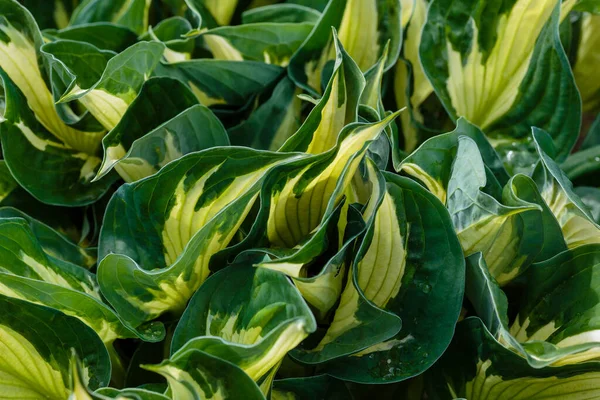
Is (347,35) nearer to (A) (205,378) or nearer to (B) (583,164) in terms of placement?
(B) (583,164)

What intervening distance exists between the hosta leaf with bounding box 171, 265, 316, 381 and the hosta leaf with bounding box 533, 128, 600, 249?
0.30 m

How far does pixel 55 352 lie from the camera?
25.9 inches

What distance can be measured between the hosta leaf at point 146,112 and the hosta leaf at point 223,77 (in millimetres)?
63

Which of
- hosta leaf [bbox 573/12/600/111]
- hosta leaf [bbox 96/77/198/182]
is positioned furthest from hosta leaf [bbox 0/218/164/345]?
hosta leaf [bbox 573/12/600/111]

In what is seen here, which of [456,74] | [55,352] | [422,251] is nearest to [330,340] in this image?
[422,251]

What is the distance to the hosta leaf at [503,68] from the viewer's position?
856 millimetres

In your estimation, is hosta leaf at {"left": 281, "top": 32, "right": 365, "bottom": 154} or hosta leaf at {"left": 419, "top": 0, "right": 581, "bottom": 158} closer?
hosta leaf at {"left": 281, "top": 32, "right": 365, "bottom": 154}

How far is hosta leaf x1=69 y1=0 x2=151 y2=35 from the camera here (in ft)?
3.15

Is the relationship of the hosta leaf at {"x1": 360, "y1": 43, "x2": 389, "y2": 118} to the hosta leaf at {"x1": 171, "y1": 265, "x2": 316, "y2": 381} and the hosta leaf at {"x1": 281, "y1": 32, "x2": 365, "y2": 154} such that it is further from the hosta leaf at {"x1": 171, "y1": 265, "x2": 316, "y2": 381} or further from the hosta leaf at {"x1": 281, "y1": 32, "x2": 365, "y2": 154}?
the hosta leaf at {"x1": 171, "y1": 265, "x2": 316, "y2": 381}

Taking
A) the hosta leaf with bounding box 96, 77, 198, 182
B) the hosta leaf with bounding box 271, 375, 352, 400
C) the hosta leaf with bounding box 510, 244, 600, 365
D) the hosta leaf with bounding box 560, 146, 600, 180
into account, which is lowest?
the hosta leaf with bounding box 271, 375, 352, 400

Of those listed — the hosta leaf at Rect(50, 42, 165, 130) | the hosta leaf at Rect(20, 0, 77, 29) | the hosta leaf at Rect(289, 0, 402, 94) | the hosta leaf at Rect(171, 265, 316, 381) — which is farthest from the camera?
the hosta leaf at Rect(20, 0, 77, 29)

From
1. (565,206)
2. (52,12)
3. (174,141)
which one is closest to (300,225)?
(174,141)

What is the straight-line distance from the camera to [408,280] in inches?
26.7

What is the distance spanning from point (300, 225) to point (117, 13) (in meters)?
0.49
